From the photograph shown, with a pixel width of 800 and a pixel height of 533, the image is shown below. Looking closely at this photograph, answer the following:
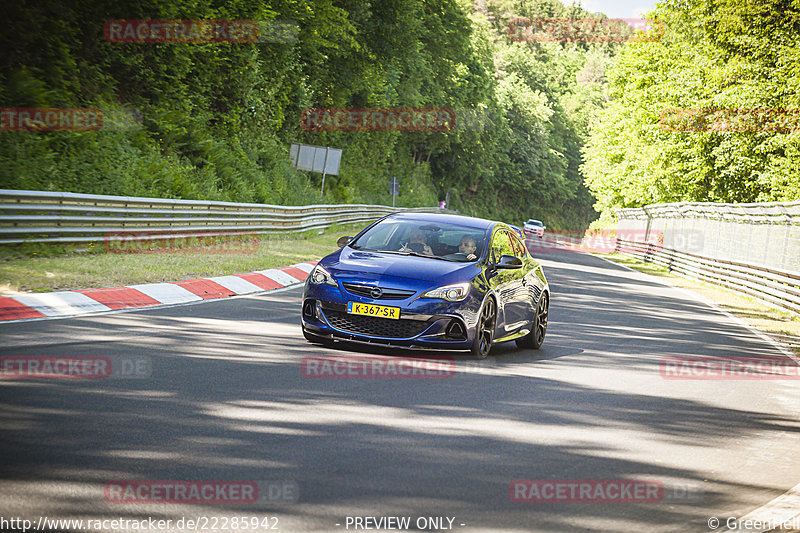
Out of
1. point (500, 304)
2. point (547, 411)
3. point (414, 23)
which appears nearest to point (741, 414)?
point (547, 411)

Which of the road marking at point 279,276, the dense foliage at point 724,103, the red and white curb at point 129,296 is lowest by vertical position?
the road marking at point 279,276

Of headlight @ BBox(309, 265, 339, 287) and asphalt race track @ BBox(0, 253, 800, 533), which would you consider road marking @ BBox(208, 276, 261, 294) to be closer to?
asphalt race track @ BBox(0, 253, 800, 533)

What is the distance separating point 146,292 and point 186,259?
14.9ft

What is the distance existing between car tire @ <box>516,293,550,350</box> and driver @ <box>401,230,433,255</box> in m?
1.82

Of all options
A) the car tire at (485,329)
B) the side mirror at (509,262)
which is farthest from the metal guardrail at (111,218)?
the car tire at (485,329)

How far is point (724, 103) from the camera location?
41.1 metres

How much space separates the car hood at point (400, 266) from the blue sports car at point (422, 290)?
11 millimetres

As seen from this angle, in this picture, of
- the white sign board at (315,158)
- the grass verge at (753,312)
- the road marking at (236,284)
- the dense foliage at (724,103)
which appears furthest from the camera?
the white sign board at (315,158)

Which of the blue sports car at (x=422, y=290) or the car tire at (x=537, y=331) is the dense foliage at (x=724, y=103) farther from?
the blue sports car at (x=422, y=290)

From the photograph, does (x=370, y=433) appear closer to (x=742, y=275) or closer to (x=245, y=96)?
(x=742, y=275)

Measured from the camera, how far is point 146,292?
1302 centimetres

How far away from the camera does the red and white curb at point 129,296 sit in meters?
10.7

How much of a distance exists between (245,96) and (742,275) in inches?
765


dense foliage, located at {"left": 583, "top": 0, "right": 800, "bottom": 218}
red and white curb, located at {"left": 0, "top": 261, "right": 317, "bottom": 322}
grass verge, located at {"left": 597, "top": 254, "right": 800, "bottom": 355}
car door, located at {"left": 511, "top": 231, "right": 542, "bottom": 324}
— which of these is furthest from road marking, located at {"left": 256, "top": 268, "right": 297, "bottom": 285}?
dense foliage, located at {"left": 583, "top": 0, "right": 800, "bottom": 218}
